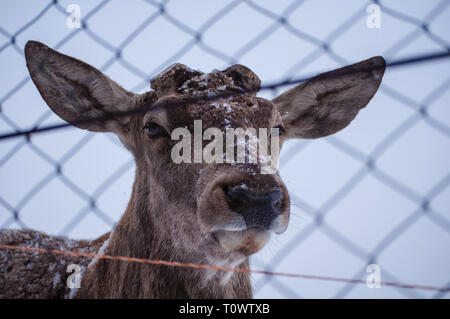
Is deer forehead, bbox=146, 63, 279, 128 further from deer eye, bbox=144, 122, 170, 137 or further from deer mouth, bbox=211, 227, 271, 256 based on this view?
deer mouth, bbox=211, 227, 271, 256

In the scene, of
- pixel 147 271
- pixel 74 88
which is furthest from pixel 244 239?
pixel 74 88

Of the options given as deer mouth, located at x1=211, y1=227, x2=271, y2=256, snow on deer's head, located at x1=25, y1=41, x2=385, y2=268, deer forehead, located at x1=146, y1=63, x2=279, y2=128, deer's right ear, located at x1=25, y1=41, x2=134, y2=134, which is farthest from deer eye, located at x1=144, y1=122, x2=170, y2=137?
deer mouth, located at x1=211, y1=227, x2=271, y2=256

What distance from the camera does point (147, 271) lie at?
2629mm

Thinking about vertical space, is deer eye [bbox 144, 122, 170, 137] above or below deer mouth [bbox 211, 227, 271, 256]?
above

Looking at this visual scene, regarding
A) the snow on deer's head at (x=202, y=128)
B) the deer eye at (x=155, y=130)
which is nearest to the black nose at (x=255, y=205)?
the snow on deer's head at (x=202, y=128)

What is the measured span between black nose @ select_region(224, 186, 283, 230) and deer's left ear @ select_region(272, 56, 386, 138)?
4.28ft

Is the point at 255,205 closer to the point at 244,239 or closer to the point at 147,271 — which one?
the point at 244,239

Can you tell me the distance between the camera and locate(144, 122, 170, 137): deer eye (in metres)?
2.65

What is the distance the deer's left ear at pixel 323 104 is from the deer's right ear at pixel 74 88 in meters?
1.31

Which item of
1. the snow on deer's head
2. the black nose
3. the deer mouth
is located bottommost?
the deer mouth

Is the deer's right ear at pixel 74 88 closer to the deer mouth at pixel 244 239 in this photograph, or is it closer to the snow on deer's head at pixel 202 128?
the snow on deer's head at pixel 202 128

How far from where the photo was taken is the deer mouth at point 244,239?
1.98 meters

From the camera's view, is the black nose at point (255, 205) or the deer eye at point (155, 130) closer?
the black nose at point (255, 205)
